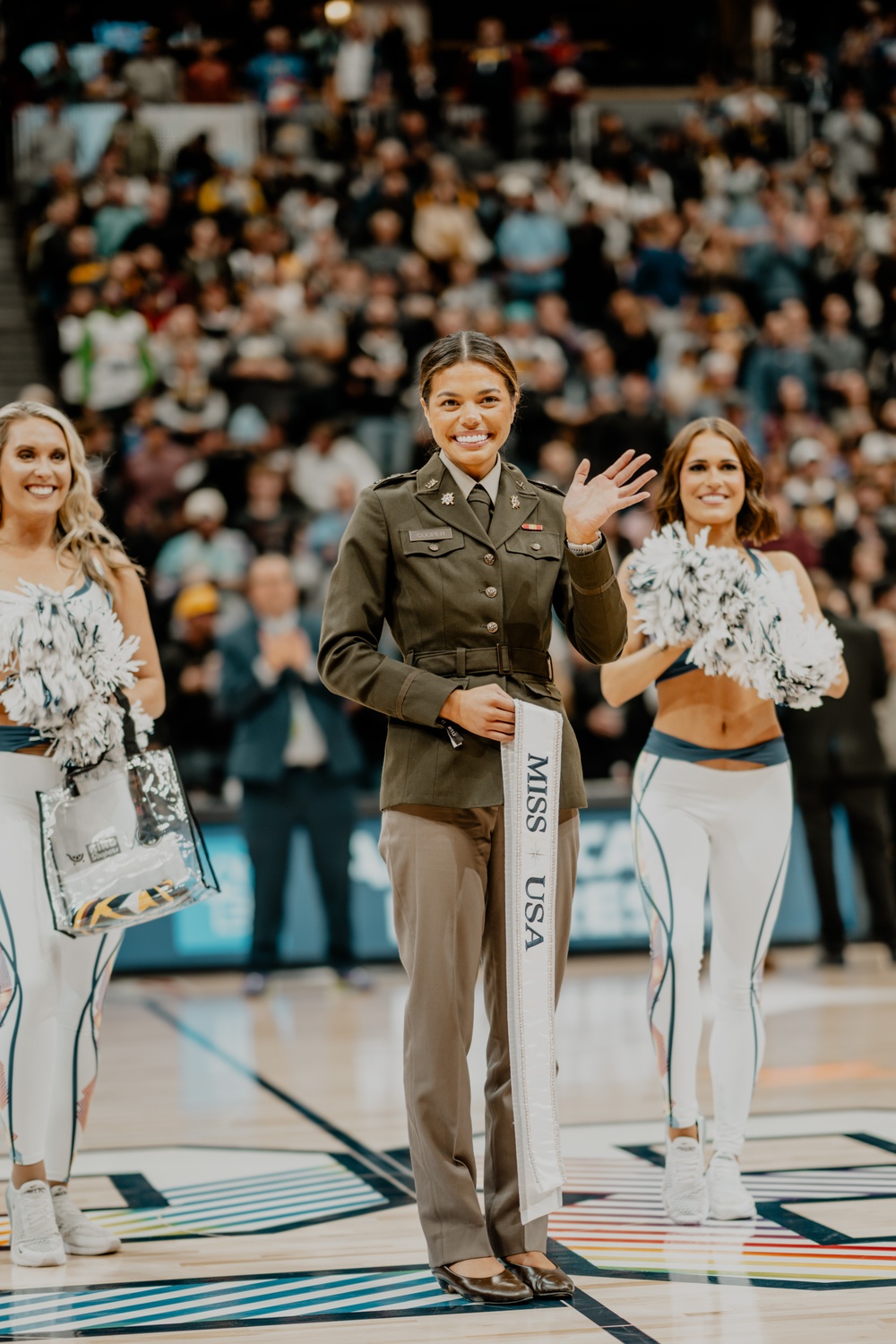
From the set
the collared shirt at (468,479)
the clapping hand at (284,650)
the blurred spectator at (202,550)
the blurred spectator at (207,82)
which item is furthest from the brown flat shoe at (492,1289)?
the blurred spectator at (207,82)

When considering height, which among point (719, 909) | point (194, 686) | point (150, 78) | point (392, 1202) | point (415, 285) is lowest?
point (392, 1202)

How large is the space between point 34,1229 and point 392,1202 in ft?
3.12

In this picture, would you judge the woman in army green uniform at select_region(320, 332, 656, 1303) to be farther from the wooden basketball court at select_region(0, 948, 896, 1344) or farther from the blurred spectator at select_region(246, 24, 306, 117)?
the blurred spectator at select_region(246, 24, 306, 117)

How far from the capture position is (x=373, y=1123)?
17.9 ft

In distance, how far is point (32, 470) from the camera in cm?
408

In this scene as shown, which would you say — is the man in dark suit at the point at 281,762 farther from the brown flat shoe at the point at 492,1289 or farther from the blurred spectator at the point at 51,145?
the blurred spectator at the point at 51,145

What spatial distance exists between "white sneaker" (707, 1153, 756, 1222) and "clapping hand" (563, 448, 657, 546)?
169 cm

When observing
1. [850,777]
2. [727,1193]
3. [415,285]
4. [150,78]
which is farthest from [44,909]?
[150,78]

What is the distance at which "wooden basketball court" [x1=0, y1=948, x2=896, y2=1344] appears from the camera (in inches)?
135

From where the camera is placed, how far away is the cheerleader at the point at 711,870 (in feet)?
13.9

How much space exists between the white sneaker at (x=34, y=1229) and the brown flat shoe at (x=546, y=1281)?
1.08 meters

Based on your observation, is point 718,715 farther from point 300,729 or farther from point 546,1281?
point 300,729

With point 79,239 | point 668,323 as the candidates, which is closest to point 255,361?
point 79,239

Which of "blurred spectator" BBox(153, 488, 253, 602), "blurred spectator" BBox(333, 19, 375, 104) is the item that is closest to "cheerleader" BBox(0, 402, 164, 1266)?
"blurred spectator" BBox(153, 488, 253, 602)
